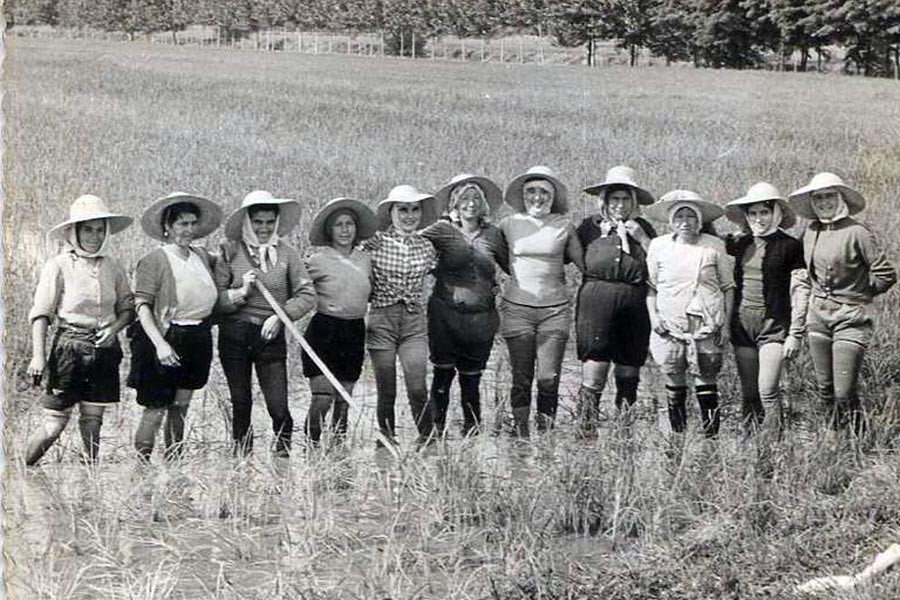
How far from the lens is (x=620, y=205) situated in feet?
16.8

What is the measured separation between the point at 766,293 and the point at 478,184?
3.92ft

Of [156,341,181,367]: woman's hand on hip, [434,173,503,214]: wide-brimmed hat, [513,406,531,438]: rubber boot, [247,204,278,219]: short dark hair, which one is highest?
[434,173,503,214]: wide-brimmed hat

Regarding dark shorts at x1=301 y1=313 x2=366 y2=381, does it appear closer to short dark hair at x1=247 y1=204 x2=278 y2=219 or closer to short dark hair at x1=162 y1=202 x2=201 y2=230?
short dark hair at x1=247 y1=204 x2=278 y2=219

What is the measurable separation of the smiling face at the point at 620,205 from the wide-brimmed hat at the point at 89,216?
1812 mm

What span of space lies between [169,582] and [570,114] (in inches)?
110

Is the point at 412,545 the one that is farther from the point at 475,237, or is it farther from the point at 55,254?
the point at 55,254

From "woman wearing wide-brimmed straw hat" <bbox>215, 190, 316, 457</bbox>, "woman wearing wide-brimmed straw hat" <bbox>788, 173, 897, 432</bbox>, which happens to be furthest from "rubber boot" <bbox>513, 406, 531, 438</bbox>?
"woman wearing wide-brimmed straw hat" <bbox>788, 173, 897, 432</bbox>

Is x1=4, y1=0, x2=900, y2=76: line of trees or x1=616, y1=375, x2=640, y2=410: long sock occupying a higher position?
x1=4, y1=0, x2=900, y2=76: line of trees

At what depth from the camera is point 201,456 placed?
4.73 metres

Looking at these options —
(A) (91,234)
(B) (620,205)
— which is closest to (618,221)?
Answer: (B) (620,205)

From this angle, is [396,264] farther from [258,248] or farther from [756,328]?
[756,328]

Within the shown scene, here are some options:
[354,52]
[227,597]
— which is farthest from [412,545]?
[354,52]

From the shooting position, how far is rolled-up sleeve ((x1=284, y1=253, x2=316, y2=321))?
4.70 m

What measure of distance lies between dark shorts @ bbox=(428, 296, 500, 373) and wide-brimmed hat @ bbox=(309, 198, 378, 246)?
16.9 inches
